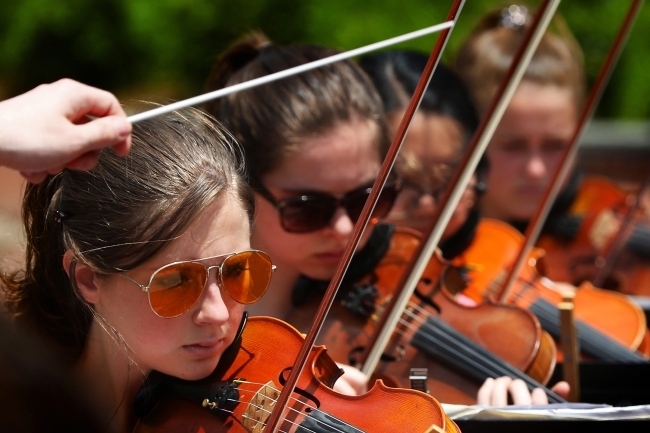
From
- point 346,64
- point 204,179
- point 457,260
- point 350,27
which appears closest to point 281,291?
point 204,179

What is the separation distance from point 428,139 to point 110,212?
0.99m

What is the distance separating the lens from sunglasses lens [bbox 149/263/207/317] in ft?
3.04

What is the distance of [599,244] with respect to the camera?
2.56 metres

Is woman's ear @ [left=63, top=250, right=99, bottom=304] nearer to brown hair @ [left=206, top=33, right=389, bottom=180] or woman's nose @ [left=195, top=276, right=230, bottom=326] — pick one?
woman's nose @ [left=195, top=276, right=230, bottom=326]

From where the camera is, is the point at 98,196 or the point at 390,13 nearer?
the point at 98,196

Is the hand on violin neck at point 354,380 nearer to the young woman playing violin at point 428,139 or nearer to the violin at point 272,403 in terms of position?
the violin at point 272,403

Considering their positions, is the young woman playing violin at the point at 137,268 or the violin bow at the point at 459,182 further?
the violin bow at the point at 459,182

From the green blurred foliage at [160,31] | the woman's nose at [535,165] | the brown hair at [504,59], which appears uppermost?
the brown hair at [504,59]

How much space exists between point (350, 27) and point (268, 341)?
9.68ft

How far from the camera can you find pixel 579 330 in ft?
5.66

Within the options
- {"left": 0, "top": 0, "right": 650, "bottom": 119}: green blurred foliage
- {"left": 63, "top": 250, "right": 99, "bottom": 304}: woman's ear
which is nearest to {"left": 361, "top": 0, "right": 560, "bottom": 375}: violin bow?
{"left": 63, "top": 250, "right": 99, "bottom": 304}: woman's ear

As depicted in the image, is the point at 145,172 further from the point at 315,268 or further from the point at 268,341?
the point at 315,268

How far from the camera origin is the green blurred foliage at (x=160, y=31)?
11.7 feet

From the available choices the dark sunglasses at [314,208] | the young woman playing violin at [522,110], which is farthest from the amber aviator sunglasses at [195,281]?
the young woman playing violin at [522,110]
